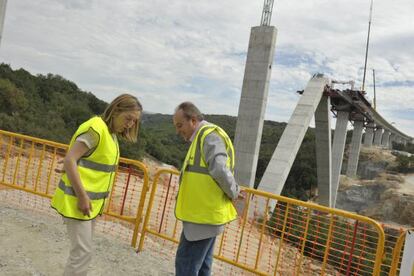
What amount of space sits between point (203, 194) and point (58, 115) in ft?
97.0

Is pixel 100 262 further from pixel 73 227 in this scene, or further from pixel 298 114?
pixel 298 114

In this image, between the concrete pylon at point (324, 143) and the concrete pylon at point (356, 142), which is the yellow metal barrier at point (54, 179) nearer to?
the concrete pylon at point (324, 143)

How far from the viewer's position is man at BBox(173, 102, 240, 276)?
2578 mm

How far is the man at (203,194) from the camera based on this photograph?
102 inches

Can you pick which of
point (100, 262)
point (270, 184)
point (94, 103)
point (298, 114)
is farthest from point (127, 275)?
point (94, 103)

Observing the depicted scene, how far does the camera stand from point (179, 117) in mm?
2818

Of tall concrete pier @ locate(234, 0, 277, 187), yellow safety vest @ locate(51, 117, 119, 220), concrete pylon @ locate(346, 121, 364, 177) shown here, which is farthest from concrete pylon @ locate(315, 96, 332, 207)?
yellow safety vest @ locate(51, 117, 119, 220)

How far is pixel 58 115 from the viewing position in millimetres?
29812

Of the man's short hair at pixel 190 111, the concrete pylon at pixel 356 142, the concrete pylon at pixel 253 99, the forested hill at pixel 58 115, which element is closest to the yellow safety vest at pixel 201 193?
the man's short hair at pixel 190 111

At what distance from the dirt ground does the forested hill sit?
1556cm

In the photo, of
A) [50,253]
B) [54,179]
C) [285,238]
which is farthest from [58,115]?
[50,253]

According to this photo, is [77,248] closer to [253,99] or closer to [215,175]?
[215,175]

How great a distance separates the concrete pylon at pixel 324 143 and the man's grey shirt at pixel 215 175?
841 inches

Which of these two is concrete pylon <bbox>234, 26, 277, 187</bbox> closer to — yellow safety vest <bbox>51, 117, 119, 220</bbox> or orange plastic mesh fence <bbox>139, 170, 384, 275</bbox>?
orange plastic mesh fence <bbox>139, 170, 384, 275</bbox>
